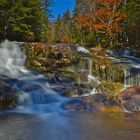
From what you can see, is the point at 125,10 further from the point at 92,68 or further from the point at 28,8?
the point at 92,68

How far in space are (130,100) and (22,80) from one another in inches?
283

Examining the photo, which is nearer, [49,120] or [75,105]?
[49,120]

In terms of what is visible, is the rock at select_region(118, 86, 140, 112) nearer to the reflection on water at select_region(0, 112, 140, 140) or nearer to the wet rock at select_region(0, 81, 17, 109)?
the reflection on water at select_region(0, 112, 140, 140)

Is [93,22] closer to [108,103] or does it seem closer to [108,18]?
[108,18]

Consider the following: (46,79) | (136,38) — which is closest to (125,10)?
(136,38)

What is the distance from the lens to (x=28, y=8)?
29859mm

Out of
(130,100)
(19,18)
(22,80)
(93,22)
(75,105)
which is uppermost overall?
(93,22)

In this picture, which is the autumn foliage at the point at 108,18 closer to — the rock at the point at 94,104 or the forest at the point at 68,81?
the forest at the point at 68,81

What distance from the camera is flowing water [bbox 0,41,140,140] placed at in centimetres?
1085

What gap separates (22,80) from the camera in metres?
20.1

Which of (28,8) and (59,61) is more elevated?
(28,8)

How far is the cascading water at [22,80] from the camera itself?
17191 mm

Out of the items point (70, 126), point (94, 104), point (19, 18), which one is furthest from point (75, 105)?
point (19, 18)

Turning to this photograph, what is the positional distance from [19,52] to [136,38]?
17.2 meters
